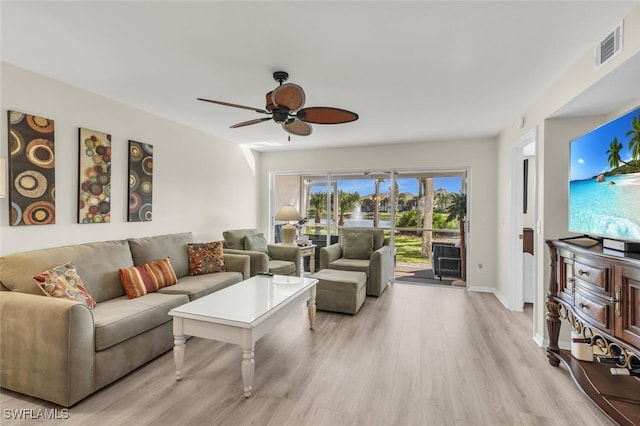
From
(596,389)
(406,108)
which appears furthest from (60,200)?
(596,389)

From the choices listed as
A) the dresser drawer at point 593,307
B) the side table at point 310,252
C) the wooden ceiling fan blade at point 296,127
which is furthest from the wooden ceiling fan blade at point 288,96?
the side table at point 310,252

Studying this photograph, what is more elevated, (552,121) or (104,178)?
(552,121)

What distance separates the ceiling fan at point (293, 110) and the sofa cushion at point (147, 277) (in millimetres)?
1737

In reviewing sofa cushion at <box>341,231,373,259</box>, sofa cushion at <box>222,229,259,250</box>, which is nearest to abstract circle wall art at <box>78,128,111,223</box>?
sofa cushion at <box>222,229,259,250</box>

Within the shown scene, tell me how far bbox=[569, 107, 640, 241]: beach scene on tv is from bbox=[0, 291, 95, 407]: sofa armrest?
336cm

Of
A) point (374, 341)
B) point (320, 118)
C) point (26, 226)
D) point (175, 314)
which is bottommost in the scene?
point (374, 341)

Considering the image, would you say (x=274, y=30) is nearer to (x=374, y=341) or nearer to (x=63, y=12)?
(x=63, y=12)

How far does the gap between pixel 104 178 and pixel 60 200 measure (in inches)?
18.5

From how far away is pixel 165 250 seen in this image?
3498 mm

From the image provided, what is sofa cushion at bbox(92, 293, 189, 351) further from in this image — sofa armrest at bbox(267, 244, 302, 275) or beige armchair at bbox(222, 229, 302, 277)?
sofa armrest at bbox(267, 244, 302, 275)

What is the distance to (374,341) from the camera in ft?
9.68

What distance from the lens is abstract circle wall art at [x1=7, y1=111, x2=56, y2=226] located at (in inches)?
96.5

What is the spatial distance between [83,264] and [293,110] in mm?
2232

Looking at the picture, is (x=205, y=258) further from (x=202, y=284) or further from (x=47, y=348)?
(x=47, y=348)
